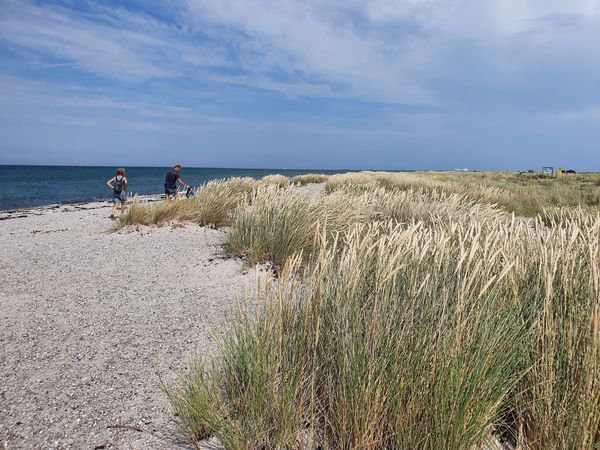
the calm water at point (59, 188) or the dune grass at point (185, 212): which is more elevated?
the dune grass at point (185, 212)

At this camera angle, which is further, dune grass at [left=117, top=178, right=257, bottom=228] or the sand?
dune grass at [left=117, top=178, right=257, bottom=228]

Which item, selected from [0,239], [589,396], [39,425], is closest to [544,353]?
[589,396]

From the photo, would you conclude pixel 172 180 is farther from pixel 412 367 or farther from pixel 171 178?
pixel 412 367

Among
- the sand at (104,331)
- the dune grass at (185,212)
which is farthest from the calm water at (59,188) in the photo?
the sand at (104,331)

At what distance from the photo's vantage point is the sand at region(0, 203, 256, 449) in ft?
7.79

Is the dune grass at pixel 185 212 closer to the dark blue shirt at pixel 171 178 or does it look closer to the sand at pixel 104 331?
the sand at pixel 104 331

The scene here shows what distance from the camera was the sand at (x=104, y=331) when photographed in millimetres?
2373

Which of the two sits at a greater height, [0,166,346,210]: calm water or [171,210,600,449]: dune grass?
[171,210,600,449]: dune grass

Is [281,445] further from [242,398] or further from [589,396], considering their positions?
[589,396]

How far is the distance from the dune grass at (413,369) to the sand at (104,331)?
1.66ft

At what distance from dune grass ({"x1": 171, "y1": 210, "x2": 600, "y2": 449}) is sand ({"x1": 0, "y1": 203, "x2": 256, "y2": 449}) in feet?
1.66

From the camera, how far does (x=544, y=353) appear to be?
183 centimetres

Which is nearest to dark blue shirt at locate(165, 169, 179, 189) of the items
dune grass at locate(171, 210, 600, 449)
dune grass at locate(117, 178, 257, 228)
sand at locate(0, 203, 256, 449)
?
dune grass at locate(117, 178, 257, 228)

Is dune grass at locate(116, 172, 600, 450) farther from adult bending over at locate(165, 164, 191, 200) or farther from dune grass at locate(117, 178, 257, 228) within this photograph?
adult bending over at locate(165, 164, 191, 200)
